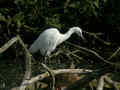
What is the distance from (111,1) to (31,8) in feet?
6.48

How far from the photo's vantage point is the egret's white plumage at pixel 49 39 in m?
6.01

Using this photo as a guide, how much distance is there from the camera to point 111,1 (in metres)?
7.31

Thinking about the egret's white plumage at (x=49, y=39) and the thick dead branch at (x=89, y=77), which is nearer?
the thick dead branch at (x=89, y=77)

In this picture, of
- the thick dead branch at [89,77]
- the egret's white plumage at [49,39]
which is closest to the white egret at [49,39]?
the egret's white plumage at [49,39]

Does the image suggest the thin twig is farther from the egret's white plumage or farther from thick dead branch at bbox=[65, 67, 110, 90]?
the egret's white plumage

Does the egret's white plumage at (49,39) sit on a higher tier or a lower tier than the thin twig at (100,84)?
lower

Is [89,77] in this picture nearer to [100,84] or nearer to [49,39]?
[100,84]

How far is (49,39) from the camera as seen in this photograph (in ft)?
20.4

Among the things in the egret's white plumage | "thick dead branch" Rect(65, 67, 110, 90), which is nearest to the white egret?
the egret's white plumage

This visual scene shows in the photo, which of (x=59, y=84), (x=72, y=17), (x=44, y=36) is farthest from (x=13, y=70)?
(x=59, y=84)

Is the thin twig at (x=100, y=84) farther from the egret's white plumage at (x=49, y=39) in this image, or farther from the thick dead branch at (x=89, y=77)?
the egret's white plumage at (x=49, y=39)

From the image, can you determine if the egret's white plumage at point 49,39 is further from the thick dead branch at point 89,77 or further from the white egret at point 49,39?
the thick dead branch at point 89,77

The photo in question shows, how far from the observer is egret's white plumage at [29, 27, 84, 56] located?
6.01 m

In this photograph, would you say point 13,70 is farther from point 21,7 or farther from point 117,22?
point 117,22
